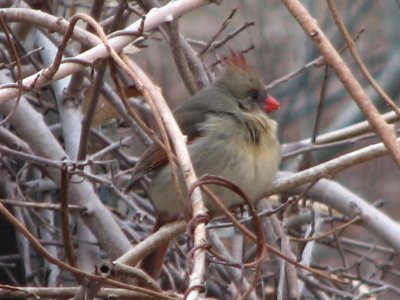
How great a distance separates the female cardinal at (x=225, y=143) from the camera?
331cm

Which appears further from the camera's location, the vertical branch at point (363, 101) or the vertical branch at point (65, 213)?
the vertical branch at point (65, 213)

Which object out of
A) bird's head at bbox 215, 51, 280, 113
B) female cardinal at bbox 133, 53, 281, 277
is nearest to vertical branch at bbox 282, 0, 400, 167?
female cardinal at bbox 133, 53, 281, 277

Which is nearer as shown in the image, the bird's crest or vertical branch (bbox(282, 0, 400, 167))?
vertical branch (bbox(282, 0, 400, 167))

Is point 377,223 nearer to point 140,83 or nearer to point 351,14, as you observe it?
point 140,83

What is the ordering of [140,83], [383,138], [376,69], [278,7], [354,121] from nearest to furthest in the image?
[383,138] → [140,83] → [354,121] → [376,69] → [278,7]

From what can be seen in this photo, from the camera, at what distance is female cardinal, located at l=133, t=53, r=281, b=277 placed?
3.31m

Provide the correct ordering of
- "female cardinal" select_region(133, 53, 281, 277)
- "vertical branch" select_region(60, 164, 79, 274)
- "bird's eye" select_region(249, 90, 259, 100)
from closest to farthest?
"vertical branch" select_region(60, 164, 79, 274) → "female cardinal" select_region(133, 53, 281, 277) → "bird's eye" select_region(249, 90, 259, 100)

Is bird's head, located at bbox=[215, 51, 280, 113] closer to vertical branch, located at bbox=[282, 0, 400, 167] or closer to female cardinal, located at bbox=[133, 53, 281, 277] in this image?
female cardinal, located at bbox=[133, 53, 281, 277]

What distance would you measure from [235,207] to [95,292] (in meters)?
1.17

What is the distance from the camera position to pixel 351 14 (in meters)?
7.88

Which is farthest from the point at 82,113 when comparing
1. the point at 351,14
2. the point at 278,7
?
the point at 278,7

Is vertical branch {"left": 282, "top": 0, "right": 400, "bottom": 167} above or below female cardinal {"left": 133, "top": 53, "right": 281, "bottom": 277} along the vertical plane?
above

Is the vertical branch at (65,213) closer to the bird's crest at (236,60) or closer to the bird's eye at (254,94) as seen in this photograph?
the bird's crest at (236,60)

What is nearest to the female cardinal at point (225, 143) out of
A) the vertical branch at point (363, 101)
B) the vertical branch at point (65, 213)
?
the vertical branch at point (65, 213)
